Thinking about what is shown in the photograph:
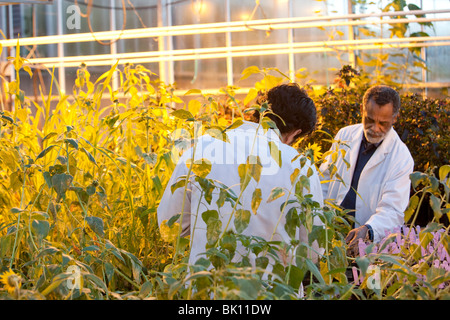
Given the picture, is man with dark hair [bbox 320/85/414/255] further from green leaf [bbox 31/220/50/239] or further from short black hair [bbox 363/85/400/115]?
green leaf [bbox 31/220/50/239]

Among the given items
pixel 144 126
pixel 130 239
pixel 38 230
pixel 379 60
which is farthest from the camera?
pixel 379 60

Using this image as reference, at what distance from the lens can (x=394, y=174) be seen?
2.46 meters

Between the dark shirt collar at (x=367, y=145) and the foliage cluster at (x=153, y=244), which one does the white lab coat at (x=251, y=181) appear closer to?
the foliage cluster at (x=153, y=244)

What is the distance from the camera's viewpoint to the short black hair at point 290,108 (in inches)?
61.9

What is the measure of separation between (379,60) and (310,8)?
898mm

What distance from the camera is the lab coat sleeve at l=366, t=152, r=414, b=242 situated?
7.07 feet

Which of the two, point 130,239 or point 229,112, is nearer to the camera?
point 130,239

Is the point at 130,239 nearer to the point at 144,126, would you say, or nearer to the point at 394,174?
the point at 144,126

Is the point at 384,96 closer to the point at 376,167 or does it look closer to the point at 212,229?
the point at 376,167

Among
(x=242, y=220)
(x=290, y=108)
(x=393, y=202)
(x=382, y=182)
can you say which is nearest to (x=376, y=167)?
(x=382, y=182)

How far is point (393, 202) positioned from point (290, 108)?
96 centimetres

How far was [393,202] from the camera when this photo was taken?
2.33 metres

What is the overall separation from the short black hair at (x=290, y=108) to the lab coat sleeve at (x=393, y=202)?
690 mm

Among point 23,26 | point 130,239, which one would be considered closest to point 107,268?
point 130,239
